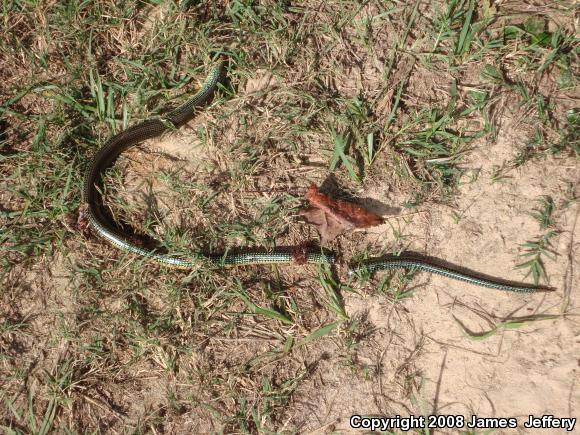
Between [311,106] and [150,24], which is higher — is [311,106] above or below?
below

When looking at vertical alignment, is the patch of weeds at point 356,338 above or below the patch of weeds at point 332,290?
below

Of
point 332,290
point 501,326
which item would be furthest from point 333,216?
point 501,326

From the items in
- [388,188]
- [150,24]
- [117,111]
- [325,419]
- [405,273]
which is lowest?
[325,419]

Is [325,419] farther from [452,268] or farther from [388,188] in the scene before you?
[388,188]

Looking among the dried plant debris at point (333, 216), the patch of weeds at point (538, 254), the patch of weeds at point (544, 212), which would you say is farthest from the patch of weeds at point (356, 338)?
the patch of weeds at point (544, 212)

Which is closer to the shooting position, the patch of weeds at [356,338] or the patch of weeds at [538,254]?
the patch of weeds at [356,338]

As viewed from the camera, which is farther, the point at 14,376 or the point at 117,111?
the point at 117,111

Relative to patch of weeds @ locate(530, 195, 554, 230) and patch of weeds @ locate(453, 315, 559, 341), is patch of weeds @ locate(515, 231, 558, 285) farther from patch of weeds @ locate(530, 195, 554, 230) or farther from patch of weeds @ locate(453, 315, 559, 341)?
patch of weeds @ locate(453, 315, 559, 341)

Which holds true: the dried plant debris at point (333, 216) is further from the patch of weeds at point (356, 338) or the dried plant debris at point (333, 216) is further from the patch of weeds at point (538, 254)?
the patch of weeds at point (538, 254)

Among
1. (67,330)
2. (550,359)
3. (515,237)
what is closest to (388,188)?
(515,237)
